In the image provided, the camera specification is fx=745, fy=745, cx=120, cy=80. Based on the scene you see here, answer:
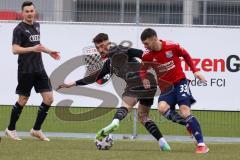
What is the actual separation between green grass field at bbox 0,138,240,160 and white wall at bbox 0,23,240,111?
251 centimetres

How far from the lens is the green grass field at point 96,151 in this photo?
33.0 feet

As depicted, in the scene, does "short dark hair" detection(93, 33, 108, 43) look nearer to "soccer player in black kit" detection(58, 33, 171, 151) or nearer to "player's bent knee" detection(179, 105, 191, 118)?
"soccer player in black kit" detection(58, 33, 171, 151)

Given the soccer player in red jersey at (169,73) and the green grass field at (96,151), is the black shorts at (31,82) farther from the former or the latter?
the soccer player in red jersey at (169,73)

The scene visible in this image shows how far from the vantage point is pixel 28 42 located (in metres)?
12.6

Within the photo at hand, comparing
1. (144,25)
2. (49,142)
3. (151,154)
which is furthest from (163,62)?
(144,25)

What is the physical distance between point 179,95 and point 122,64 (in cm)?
112

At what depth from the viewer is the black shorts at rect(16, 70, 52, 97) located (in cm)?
1287

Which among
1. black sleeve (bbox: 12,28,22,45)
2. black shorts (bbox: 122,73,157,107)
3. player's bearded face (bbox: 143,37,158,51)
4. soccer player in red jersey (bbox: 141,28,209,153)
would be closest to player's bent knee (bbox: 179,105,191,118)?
soccer player in red jersey (bbox: 141,28,209,153)

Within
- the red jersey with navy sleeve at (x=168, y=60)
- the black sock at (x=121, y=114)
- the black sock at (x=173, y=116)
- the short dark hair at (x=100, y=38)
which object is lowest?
the black sock at (x=173, y=116)

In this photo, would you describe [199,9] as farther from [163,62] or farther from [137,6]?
[163,62]

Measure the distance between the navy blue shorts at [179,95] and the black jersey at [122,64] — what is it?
0.75 m

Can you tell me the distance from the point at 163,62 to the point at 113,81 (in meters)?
4.07

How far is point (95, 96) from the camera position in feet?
50.1

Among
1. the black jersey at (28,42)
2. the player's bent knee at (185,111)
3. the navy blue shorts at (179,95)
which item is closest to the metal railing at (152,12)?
the black jersey at (28,42)
